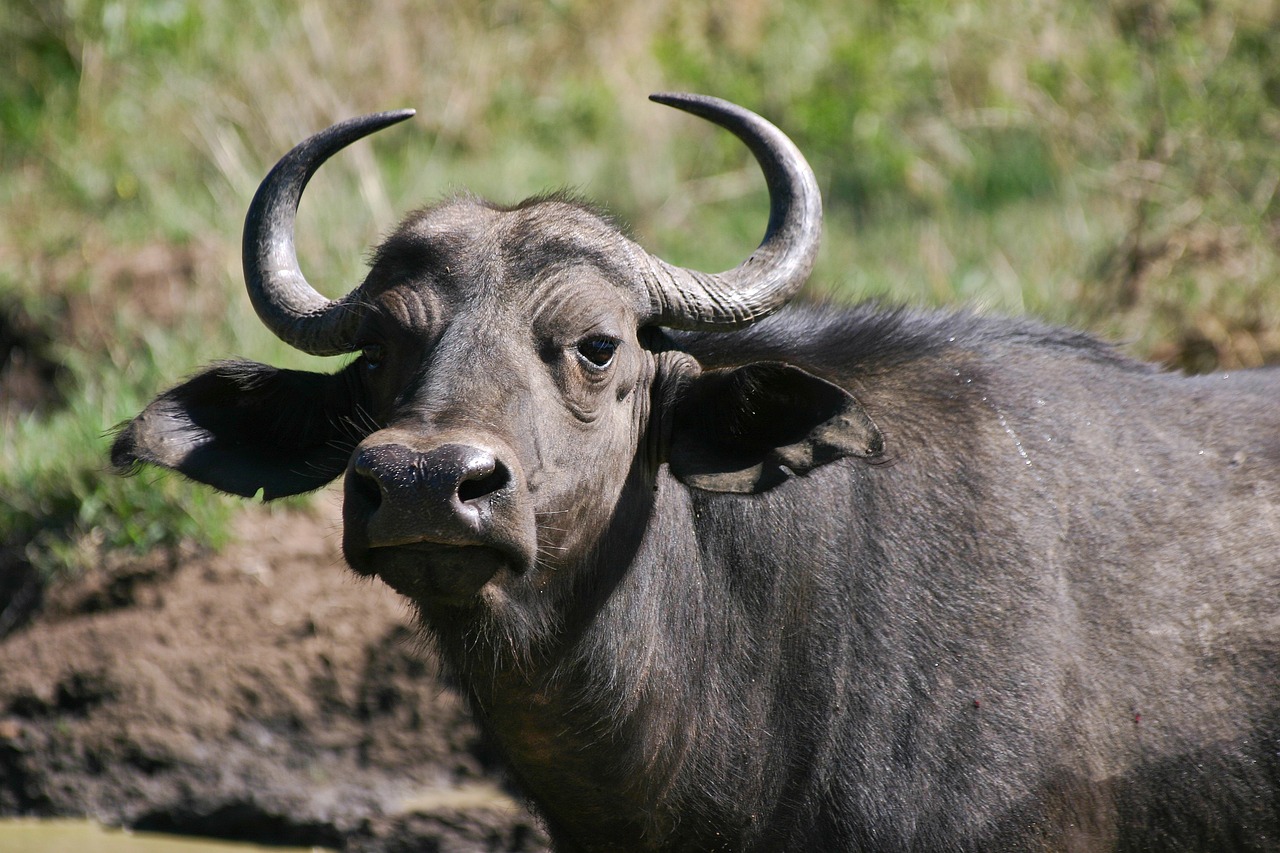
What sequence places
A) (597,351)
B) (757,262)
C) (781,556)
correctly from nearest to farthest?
1. (597,351)
2. (757,262)
3. (781,556)

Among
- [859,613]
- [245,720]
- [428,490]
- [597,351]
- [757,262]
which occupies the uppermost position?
[757,262]

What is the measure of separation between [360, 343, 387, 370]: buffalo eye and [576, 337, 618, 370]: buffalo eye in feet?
1.85

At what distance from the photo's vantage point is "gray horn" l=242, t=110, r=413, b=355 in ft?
13.6

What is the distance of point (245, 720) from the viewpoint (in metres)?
6.34

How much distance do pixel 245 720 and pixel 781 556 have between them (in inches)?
126

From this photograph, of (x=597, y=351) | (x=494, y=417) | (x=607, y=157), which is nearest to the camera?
(x=494, y=417)

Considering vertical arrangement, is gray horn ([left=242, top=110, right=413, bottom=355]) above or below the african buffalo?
above

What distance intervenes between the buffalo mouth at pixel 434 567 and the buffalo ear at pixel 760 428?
2.55ft

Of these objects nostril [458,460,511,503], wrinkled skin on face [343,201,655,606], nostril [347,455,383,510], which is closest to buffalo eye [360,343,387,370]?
wrinkled skin on face [343,201,655,606]

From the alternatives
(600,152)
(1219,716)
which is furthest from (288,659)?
(600,152)

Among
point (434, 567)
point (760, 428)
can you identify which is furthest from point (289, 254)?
point (760, 428)

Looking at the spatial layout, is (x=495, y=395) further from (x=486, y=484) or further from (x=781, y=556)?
(x=781, y=556)

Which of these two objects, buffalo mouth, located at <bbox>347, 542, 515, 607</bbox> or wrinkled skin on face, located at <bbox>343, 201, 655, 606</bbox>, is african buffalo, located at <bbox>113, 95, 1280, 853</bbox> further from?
buffalo mouth, located at <bbox>347, 542, 515, 607</bbox>

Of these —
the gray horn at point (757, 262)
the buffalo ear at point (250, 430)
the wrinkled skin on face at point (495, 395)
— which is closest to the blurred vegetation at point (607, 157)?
the buffalo ear at point (250, 430)
